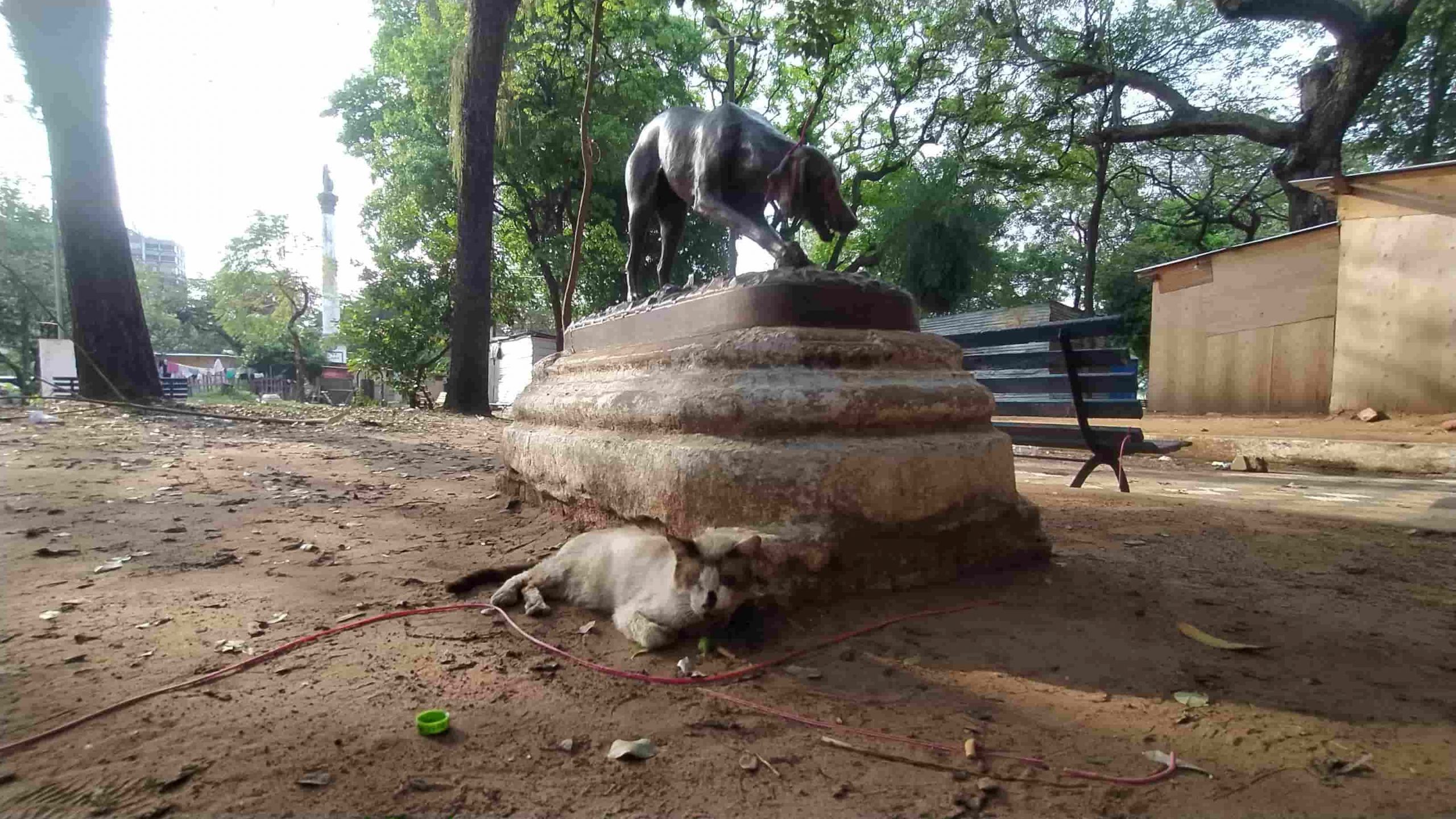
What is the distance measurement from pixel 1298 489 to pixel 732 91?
12.7 metres

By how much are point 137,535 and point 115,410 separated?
5.68 metres

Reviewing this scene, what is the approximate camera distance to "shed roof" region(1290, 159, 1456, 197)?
7.25m

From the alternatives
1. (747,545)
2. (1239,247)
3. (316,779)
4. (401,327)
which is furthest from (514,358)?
(316,779)

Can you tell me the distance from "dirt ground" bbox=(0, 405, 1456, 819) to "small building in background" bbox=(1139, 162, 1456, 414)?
690cm

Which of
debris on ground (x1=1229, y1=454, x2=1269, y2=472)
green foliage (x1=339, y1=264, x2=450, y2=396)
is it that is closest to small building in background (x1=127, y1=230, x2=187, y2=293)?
green foliage (x1=339, y1=264, x2=450, y2=396)

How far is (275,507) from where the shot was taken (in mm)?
3449

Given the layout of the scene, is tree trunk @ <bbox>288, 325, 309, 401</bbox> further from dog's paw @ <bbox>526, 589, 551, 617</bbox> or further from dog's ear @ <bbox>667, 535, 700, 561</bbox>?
dog's ear @ <bbox>667, 535, 700, 561</bbox>

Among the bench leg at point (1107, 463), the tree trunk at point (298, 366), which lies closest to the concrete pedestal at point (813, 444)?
the bench leg at point (1107, 463)

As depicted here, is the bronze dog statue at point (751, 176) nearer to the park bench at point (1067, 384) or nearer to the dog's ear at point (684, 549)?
the dog's ear at point (684, 549)

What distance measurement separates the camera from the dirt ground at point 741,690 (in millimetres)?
1155

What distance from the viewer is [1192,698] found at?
1463mm

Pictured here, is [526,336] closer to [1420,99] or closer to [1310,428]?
[1310,428]

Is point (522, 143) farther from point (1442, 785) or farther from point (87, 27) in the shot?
point (1442, 785)

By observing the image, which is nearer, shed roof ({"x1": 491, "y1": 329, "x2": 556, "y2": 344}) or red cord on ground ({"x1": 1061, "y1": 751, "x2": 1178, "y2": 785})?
red cord on ground ({"x1": 1061, "y1": 751, "x2": 1178, "y2": 785})
